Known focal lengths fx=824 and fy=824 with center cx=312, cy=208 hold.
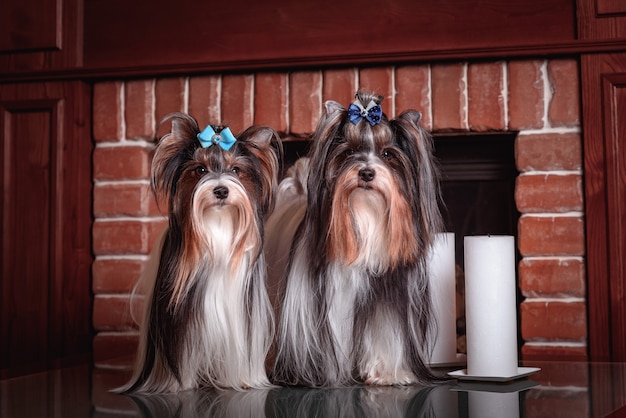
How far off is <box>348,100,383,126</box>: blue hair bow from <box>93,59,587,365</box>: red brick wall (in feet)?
3.90

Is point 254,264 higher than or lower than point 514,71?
lower

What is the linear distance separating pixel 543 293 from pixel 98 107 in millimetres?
1732

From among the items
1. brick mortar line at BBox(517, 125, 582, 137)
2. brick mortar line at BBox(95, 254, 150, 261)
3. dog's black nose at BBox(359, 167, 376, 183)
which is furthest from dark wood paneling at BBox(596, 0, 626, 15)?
brick mortar line at BBox(95, 254, 150, 261)

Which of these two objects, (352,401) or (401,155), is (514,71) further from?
A: (352,401)

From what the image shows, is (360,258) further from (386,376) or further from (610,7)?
(610,7)

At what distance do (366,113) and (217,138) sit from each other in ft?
0.98

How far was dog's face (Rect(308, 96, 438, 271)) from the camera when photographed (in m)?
1.60

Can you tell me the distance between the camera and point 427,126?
110 inches

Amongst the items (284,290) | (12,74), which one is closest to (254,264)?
(284,290)

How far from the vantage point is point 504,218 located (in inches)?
118

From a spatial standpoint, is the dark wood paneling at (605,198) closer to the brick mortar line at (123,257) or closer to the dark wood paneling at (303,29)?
the dark wood paneling at (303,29)

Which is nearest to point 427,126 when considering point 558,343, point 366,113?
point 558,343

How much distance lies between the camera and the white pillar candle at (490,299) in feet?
5.57

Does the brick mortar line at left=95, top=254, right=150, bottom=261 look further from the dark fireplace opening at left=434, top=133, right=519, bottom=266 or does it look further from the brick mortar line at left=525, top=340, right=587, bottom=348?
the brick mortar line at left=525, top=340, right=587, bottom=348
